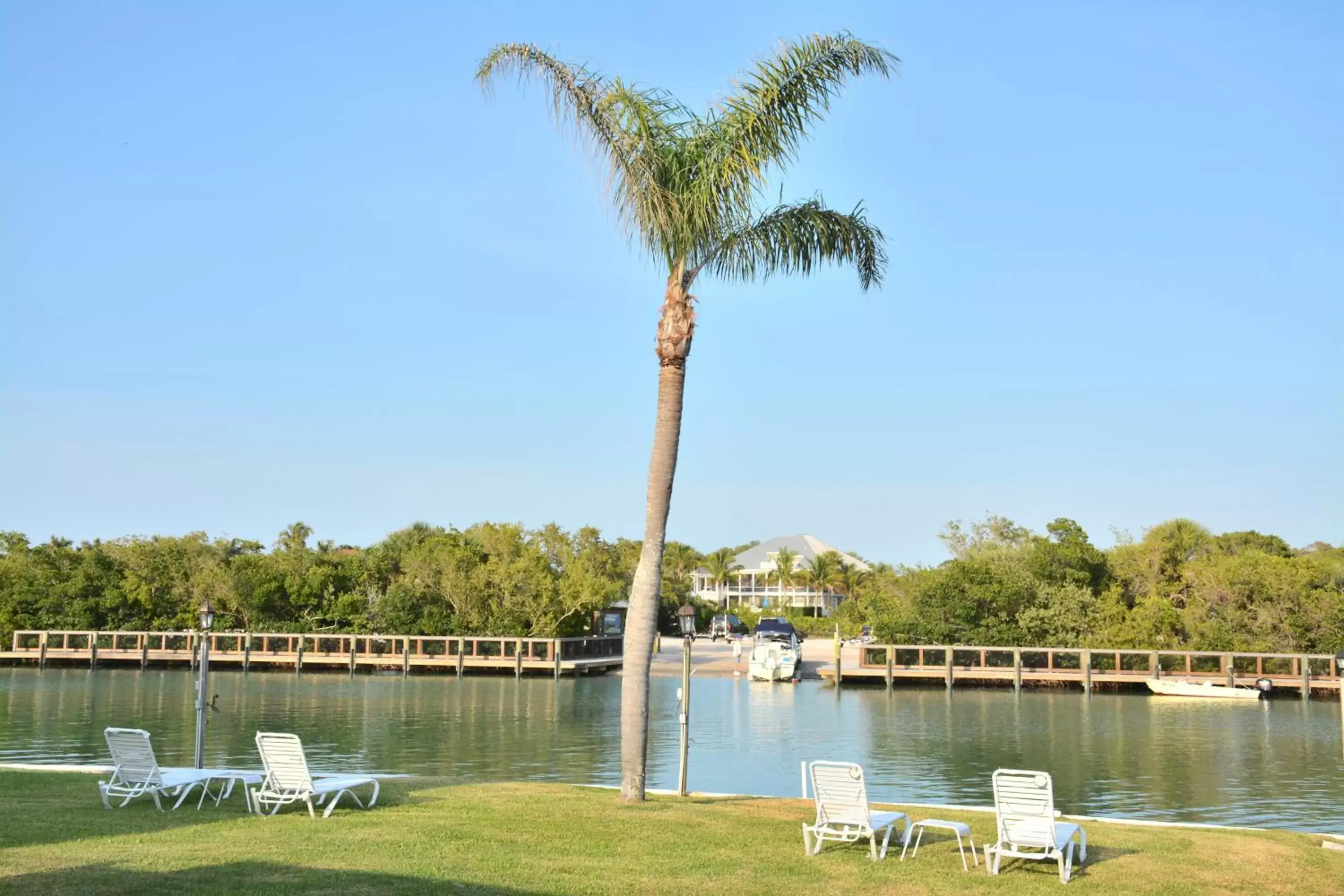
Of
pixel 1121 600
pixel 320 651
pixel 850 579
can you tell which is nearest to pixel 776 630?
pixel 1121 600

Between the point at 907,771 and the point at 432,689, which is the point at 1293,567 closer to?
the point at 907,771

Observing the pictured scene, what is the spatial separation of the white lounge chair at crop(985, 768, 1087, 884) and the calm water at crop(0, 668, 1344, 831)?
8.70m

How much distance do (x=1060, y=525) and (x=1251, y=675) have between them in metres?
14.2

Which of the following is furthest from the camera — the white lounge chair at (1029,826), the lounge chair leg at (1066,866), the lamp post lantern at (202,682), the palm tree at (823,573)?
the palm tree at (823,573)

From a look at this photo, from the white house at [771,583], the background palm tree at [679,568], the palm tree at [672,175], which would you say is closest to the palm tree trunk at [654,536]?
the palm tree at [672,175]

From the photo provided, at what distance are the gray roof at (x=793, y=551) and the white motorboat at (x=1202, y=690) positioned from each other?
2914 inches

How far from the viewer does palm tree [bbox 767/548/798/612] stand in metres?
119

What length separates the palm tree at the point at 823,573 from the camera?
383 feet

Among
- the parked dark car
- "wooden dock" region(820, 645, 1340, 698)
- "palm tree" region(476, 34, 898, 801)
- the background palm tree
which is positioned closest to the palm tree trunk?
"palm tree" region(476, 34, 898, 801)

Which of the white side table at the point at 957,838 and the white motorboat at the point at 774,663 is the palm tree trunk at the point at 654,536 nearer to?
the white side table at the point at 957,838

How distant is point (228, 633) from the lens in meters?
58.4

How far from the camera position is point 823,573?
117 metres

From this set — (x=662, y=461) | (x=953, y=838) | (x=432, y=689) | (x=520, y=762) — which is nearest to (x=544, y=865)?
(x=953, y=838)

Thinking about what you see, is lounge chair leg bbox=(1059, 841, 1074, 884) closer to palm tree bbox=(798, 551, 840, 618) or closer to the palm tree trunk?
the palm tree trunk
